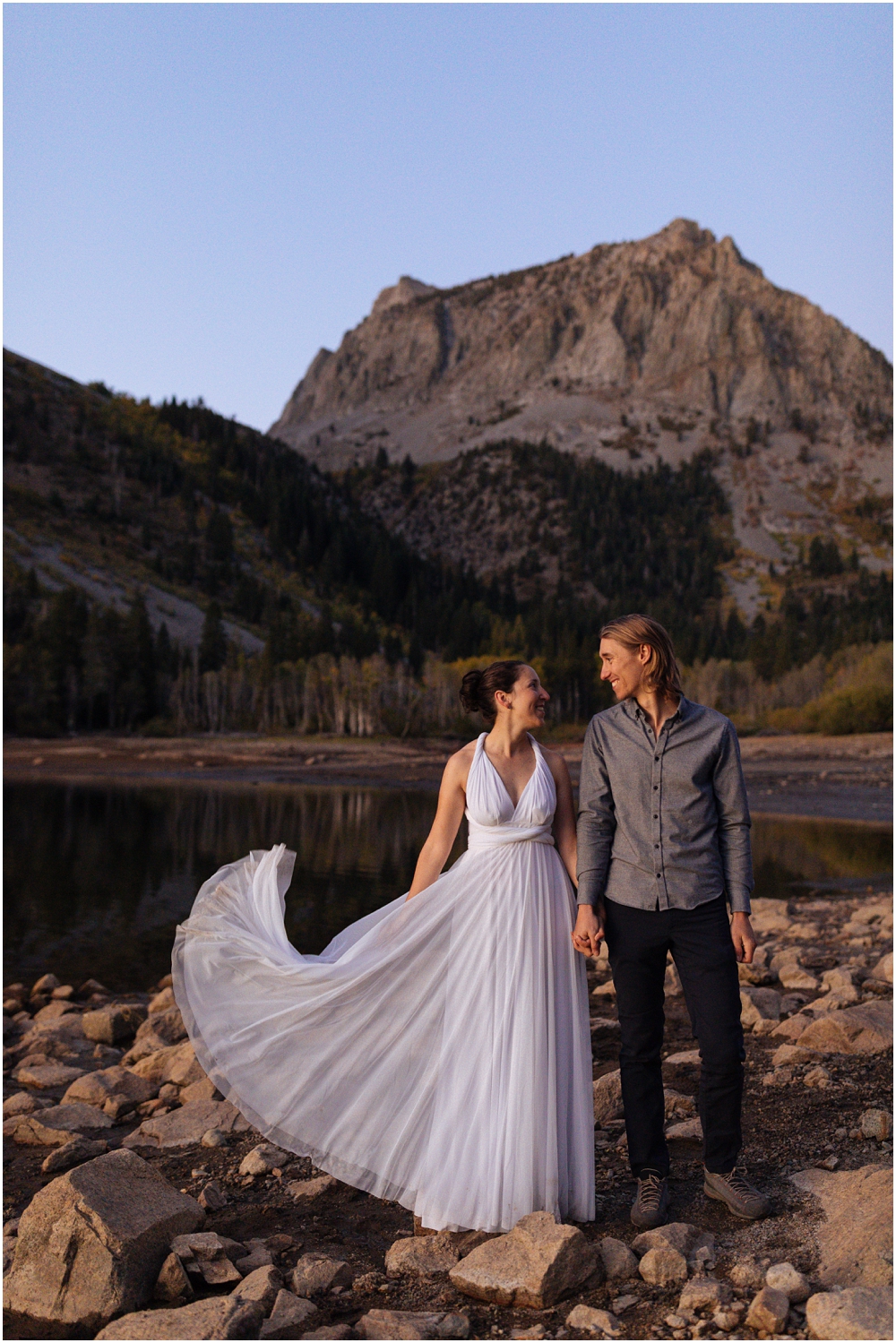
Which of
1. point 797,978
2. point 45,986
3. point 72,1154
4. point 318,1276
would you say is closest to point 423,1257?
point 318,1276

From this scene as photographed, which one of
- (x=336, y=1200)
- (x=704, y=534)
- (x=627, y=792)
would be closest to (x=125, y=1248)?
(x=336, y=1200)

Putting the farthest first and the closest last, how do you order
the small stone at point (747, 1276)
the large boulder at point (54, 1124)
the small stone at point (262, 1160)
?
the large boulder at point (54, 1124) < the small stone at point (262, 1160) < the small stone at point (747, 1276)

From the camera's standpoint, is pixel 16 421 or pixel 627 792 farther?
pixel 16 421

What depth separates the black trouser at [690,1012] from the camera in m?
3.77

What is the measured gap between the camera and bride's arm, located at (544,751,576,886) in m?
4.09

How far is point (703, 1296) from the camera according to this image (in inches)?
122

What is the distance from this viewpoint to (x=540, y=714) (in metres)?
4.13

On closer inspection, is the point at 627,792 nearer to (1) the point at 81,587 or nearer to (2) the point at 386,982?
(2) the point at 386,982

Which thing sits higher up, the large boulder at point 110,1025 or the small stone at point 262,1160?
the small stone at point 262,1160

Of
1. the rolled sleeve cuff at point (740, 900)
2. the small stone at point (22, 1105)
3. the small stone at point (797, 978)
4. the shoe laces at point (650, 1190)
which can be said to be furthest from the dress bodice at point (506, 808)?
the small stone at point (797, 978)

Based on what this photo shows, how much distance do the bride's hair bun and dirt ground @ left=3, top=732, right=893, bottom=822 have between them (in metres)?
26.5

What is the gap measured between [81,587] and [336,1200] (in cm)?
→ 7317

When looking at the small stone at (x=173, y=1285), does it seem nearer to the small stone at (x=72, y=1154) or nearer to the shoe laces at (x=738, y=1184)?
the small stone at (x=72, y=1154)

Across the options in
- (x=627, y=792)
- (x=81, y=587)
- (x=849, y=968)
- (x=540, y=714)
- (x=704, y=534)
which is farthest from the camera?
(x=704, y=534)
